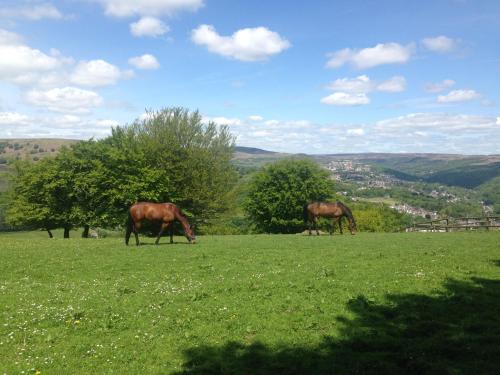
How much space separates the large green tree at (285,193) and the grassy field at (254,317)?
43.1 m

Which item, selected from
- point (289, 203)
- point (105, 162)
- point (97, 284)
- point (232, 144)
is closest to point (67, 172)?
point (105, 162)

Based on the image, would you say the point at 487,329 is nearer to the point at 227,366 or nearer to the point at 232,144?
the point at 227,366

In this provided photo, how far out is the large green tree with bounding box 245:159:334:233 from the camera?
208 feet

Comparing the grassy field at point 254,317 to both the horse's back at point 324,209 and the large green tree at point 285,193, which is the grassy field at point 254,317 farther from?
the large green tree at point 285,193

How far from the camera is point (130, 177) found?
163ft

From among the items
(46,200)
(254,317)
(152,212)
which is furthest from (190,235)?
(46,200)

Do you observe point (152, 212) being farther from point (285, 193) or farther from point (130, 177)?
point (285, 193)

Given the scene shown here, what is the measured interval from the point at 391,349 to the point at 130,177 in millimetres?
44402

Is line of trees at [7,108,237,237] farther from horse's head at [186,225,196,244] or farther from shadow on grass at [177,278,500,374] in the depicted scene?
shadow on grass at [177,278,500,374]

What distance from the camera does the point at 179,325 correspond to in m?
11.5

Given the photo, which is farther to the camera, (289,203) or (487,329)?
(289,203)

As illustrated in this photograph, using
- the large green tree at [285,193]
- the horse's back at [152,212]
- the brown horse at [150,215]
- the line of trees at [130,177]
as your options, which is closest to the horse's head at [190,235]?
the brown horse at [150,215]

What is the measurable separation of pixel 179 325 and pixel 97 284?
6475mm

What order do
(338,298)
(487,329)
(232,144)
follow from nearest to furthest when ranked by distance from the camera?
(487,329) → (338,298) → (232,144)
